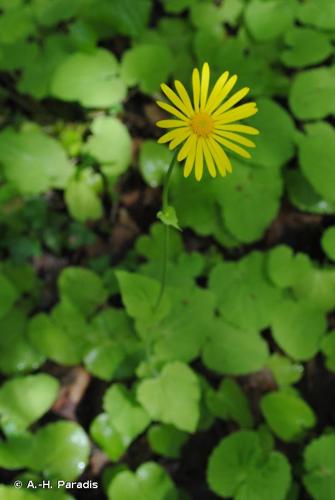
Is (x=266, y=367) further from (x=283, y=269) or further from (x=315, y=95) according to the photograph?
(x=315, y=95)

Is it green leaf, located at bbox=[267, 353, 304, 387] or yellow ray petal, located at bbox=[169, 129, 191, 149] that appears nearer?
yellow ray petal, located at bbox=[169, 129, 191, 149]

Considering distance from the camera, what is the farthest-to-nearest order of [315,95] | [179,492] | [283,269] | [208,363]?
[315,95] < [283,269] < [208,363] < [179,492]

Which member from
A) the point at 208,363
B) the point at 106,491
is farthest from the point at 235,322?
the point at 106,491

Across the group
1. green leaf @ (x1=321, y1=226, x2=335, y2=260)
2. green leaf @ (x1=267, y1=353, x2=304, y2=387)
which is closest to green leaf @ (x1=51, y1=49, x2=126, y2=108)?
green leaf @ (x1=321, y1=226, x2=335, y2=260)

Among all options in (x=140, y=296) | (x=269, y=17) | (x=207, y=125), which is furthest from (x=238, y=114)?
(x=269, y=17)

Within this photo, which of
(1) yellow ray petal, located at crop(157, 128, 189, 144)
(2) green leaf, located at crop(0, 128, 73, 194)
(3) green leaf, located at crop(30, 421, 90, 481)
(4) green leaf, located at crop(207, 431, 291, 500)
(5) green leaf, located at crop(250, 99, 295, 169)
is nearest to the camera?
(1) yellow ray petal, located at crop(157, 128, 189, 144)

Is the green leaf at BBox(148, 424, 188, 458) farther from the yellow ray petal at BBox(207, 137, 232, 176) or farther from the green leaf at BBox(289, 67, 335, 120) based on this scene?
the green leaf at BBox(289, 67, 335, 120)

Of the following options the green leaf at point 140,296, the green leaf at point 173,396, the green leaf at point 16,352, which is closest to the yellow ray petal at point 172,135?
the green leaf at point 140,296
